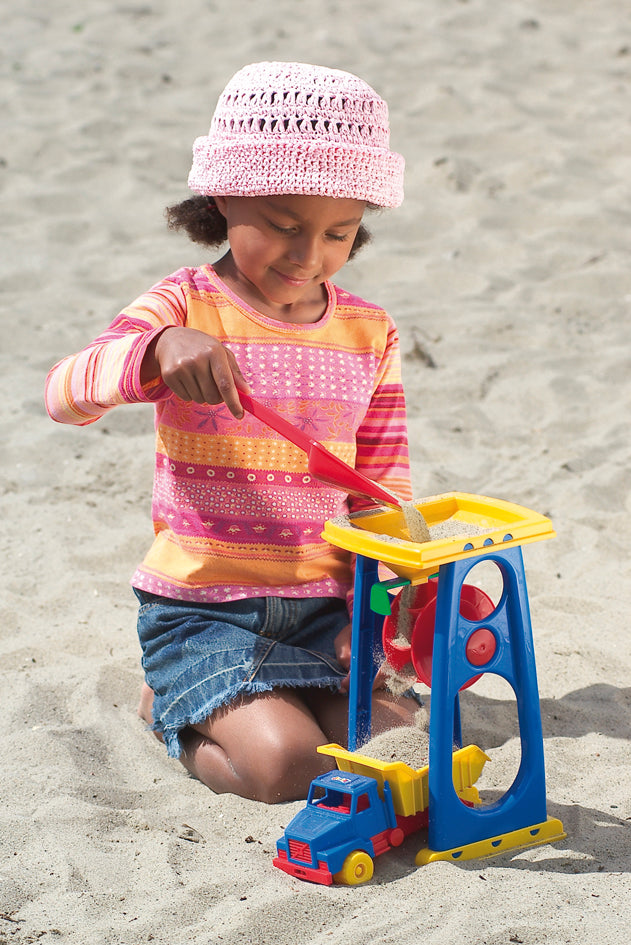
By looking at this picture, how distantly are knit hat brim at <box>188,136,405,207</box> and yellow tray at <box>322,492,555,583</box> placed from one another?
20.5 inches

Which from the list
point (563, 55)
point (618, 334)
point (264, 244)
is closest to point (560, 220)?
point (618, 334)

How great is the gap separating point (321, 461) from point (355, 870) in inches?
22.9

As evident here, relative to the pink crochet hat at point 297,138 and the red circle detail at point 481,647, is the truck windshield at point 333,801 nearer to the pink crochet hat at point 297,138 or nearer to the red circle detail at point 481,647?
the red circle detail at point 481,647

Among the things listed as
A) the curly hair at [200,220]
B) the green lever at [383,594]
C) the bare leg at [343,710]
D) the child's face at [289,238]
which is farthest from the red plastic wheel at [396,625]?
the curly hair at [200,220]

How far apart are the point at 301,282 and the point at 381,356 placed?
292mm

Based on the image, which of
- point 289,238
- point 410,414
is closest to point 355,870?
point 289,238

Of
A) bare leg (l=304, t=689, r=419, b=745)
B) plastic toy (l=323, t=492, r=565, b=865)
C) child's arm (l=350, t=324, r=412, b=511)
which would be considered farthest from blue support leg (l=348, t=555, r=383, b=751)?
child's arm (l=350, t=324, r=412, b=511)

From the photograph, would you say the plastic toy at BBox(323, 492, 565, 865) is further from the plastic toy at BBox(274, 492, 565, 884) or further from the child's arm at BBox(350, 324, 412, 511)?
the child's arm at BBox(350, 324, 412, 511)

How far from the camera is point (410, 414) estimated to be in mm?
3457

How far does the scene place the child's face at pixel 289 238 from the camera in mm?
1808

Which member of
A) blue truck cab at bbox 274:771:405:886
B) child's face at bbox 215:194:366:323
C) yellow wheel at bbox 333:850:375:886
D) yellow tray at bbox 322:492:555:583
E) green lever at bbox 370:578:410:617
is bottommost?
yellow wheel at bbox 333:850:375:886

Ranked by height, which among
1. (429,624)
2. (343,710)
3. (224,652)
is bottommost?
(343,710)

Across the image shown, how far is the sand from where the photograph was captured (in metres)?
1.54

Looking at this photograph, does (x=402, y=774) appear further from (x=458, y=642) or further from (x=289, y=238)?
(x=289, y=238)
